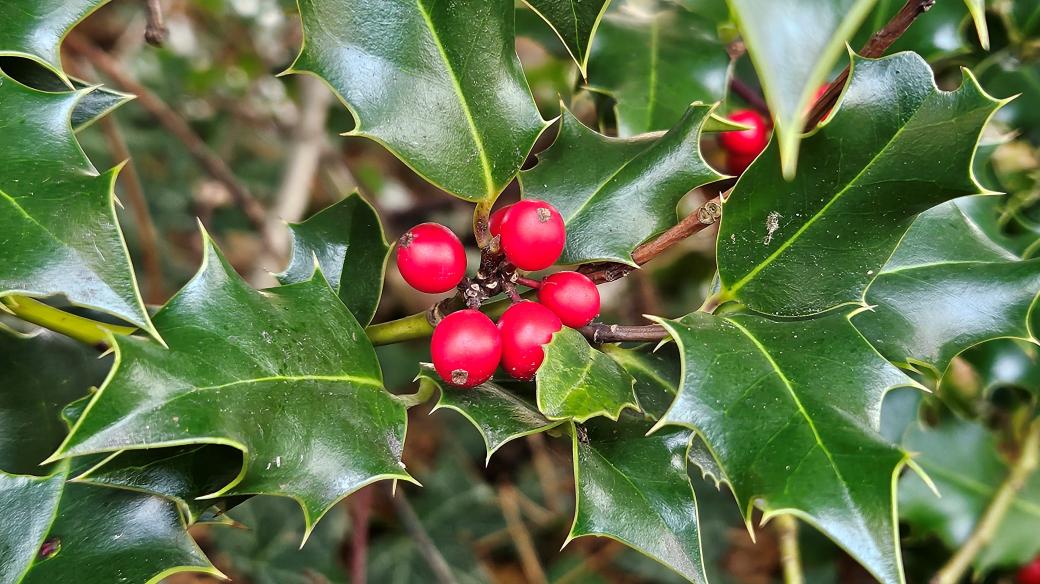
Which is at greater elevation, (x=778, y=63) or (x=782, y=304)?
(x=778, y=63)

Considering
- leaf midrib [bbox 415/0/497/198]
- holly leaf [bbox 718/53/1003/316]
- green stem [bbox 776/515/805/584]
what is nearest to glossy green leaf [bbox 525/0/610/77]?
leaf midrib [bbox 415/0/497/198]

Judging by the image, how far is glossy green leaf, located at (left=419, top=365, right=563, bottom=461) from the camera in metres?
0.76

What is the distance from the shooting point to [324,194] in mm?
2707

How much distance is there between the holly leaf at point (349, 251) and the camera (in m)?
1.02

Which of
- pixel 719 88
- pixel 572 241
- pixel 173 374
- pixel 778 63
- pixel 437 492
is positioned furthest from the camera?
pixel 437 492

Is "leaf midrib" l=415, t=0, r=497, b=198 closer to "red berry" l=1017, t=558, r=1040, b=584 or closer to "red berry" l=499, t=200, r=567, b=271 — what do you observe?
"red berry" l=499, t=200, r=567, b=271

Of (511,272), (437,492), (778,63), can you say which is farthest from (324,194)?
(778,63)

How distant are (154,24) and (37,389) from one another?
57 centimetres

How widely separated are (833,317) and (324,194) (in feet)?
7.12

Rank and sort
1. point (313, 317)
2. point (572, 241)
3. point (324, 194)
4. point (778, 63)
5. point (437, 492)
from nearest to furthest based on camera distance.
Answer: point (778, 63) → point (313, 317) → point (572, 241) → point (437, 492) → point (324, 194)

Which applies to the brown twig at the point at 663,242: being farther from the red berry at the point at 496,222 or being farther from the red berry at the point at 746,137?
the red berry at the point at 746,137

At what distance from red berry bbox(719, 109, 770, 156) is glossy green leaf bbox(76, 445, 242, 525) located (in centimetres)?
92

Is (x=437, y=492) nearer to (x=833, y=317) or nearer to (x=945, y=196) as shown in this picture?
(x=833, y=317)

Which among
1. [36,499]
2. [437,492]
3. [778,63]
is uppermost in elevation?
[778,63]
